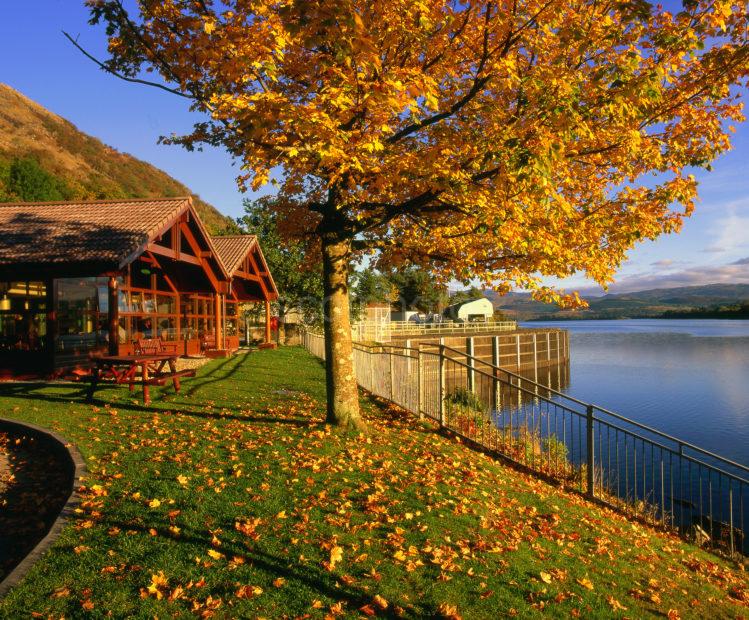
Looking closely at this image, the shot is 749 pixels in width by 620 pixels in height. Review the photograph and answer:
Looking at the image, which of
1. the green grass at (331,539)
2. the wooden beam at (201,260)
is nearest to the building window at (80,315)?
the wooden beam at (201,260)

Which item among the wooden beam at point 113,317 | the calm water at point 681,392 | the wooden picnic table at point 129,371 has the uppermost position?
the wooden beam at point 113,317

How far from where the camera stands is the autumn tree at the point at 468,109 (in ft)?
18.7

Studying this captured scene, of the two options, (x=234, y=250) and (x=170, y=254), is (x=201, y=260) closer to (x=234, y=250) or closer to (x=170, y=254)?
(x=170, y=254)

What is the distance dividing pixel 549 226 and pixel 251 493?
5111 millimetres

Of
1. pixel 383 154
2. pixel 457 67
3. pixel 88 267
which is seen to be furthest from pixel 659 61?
pixel 88 267

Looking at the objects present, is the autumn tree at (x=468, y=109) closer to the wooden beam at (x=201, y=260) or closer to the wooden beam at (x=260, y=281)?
the wooden beam at (x=201, y=260)

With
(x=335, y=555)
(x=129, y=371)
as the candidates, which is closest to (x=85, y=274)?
(x=129, y=371)

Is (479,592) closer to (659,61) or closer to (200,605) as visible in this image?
(200,605)

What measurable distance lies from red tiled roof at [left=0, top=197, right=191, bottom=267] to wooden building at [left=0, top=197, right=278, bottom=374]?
26 mm

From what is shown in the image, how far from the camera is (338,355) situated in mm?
8016

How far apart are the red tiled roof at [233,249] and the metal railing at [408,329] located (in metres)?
15.0

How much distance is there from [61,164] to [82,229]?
76.0m

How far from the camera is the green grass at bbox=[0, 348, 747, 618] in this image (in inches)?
145

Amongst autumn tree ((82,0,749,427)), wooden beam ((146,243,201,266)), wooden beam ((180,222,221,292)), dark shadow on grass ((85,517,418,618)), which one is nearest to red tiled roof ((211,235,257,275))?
wooden beam ((180,222,221,292))
